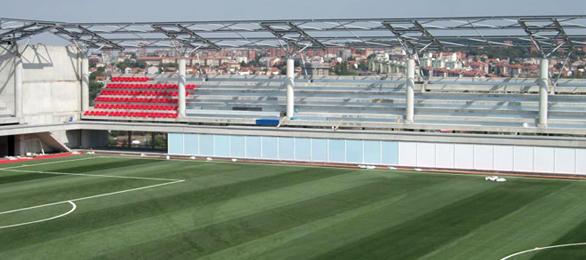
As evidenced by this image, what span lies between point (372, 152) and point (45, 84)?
68.2 ft

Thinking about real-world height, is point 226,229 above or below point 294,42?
below

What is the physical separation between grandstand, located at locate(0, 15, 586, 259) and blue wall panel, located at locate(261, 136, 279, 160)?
0.28 ft

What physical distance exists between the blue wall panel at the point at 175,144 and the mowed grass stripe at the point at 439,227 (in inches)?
821

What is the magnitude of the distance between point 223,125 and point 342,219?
23.6 meters

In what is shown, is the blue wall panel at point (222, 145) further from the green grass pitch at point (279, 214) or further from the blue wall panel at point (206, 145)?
the green grass pitch at point (279, 214)

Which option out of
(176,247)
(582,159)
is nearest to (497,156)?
(582,159)

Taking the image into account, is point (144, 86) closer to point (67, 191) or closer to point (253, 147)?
point (253, 147)

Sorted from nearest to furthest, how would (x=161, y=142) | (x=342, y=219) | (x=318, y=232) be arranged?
(x=318, y=232) → (x=342, y=219) → (x=161, y=142)

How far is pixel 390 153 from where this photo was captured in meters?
46.3

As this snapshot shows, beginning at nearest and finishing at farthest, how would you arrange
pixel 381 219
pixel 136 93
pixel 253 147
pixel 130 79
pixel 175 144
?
pixel 381 219 < pixel 253 147 < pixel 175 144 < pixel 136 93 < pixel 130 79

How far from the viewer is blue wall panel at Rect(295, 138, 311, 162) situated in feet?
158

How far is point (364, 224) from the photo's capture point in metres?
28.5

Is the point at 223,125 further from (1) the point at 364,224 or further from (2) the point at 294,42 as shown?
(1) the point at 364,224

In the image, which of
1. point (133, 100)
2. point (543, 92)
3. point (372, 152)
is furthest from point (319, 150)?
point (133, 100)
